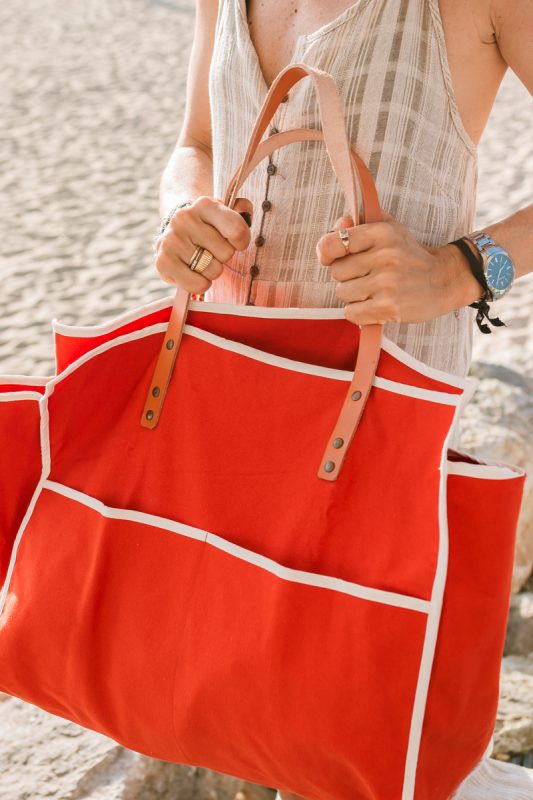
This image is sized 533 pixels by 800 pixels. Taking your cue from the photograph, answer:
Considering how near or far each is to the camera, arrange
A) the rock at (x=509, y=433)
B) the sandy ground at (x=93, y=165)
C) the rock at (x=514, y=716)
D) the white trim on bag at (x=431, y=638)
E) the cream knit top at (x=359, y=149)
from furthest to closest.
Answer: the sandy ground at (x=93, y=165) < the rock at (x=509, y=433) < the rock at (x=514, y=716) < the cream knit top at (x=359, y=149) < the white trim on bag at (x=431, y=638)

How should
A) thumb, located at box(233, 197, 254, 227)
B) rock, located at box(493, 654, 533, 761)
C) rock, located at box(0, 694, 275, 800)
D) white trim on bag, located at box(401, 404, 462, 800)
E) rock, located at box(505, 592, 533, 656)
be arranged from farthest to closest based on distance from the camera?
rock, located at box(505, 592, 533, 656)
rock, located at box(493, 654, 533, 761)
rock, located at box(0, 694, 275, 800)
thumb, located at box(233, 197, 254, 227)
white trim on bag, located at box(401, 404, 462, 800)

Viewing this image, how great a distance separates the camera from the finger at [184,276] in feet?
4.30

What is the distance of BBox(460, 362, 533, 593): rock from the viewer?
3.14 m

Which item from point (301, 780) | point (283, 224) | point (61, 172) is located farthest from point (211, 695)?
point (61, 172)

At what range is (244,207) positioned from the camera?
1362mm

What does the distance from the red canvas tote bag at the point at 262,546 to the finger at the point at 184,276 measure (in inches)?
1.2

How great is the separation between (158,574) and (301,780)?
0.35 metres

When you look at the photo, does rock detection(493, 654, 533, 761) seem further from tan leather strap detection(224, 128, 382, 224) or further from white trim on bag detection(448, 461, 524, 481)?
tan leather strap detection(224, 128, 382, 224)

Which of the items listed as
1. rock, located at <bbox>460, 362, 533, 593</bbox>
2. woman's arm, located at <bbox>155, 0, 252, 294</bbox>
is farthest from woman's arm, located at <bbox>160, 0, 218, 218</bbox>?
rock, located at <bbox>460, 362, 533, 593</bbox>

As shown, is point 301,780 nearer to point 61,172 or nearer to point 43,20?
point 61,172

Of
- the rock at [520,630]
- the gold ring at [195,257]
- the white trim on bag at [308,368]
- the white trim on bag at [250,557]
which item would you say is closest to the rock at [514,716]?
the rock at [520,630]

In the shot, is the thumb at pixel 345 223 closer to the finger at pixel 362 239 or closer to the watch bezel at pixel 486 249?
the finger at pixel 362 239

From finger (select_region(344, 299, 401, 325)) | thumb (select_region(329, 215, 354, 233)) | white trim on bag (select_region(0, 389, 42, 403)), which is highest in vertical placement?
thumb (select_region(329, 215, 354, 233))

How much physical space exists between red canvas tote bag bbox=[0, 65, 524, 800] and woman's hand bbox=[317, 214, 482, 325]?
3 centimetres
